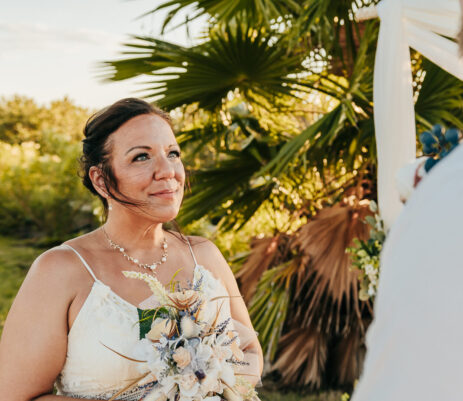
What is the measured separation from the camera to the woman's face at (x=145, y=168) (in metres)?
1.91

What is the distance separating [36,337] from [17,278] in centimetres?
777

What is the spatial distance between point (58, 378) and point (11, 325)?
0.26 metres

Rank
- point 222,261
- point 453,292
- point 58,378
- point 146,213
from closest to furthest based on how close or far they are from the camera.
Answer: point 453,292, point 58,378, point 146,213, point 222,261

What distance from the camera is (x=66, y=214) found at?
1059 cm

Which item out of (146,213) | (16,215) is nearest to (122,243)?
(146,213)

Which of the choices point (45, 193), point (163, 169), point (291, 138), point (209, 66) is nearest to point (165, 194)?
point (163, 169)

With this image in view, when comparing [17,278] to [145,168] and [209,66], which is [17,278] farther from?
[145,168]

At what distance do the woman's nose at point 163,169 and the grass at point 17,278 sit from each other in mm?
3349

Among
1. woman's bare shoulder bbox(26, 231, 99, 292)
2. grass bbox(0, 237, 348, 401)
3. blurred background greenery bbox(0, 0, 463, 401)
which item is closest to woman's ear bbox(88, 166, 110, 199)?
woman's bare shoulder bbox(26, 231, 99, 292)

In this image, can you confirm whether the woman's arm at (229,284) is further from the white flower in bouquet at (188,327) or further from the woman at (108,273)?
the white flower in bouquet at (188,327)

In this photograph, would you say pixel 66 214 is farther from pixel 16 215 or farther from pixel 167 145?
pixel 167 145

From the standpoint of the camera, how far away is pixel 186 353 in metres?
1.54

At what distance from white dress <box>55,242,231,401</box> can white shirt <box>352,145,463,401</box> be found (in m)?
1.28

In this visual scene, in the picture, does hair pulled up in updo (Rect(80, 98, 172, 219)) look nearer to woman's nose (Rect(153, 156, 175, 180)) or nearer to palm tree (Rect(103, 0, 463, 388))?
woman's nose (Rect(153, 156, 175, 180))
